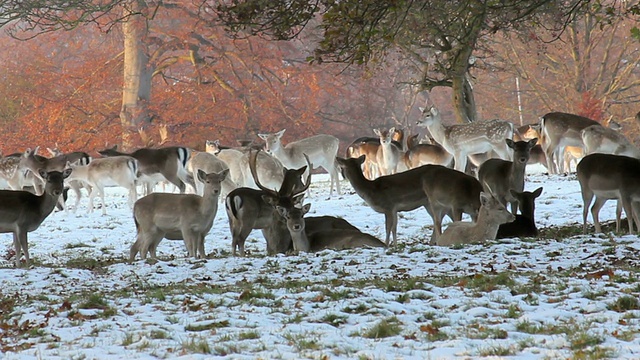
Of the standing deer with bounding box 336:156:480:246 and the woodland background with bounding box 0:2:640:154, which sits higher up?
the woodland background with bounding box 0:2:640:154

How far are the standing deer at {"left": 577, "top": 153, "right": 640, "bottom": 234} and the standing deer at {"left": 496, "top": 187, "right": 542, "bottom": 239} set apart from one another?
673 millimetres

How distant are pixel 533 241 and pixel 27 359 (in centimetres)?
675

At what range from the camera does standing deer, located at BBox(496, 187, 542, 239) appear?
11758 mm

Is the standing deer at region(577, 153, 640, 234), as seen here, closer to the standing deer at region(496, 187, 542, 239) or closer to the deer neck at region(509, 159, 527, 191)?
the standing deer at region(496, 187, 542, 239)

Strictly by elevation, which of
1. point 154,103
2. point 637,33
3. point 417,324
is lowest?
point 417,324

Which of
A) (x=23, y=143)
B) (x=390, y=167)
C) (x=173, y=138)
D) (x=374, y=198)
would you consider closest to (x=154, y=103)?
(x=173, y=138)

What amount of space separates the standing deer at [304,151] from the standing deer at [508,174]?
346 inches

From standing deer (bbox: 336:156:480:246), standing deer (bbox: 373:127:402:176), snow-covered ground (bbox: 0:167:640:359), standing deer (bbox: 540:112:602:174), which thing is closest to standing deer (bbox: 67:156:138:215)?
standing deer (bbox: 373:127:402:176)

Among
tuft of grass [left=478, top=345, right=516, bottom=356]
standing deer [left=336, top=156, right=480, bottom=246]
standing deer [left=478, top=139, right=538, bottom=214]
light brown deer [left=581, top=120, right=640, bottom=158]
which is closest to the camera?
tuft of grass [left=478, top=345, right=516, bottom=356]

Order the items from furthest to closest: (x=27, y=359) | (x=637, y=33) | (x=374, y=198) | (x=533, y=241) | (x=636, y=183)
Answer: (x=374, y=198) < (x=636, y=183) < (x=533, y=241) < (x=637, y=33) < (x=27, y=359)

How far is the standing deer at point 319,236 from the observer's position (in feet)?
36.7

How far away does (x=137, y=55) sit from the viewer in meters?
34.9

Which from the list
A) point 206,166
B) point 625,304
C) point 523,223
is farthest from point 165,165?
point 625,304

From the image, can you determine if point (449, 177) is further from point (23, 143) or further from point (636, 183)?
point (23, 143)
